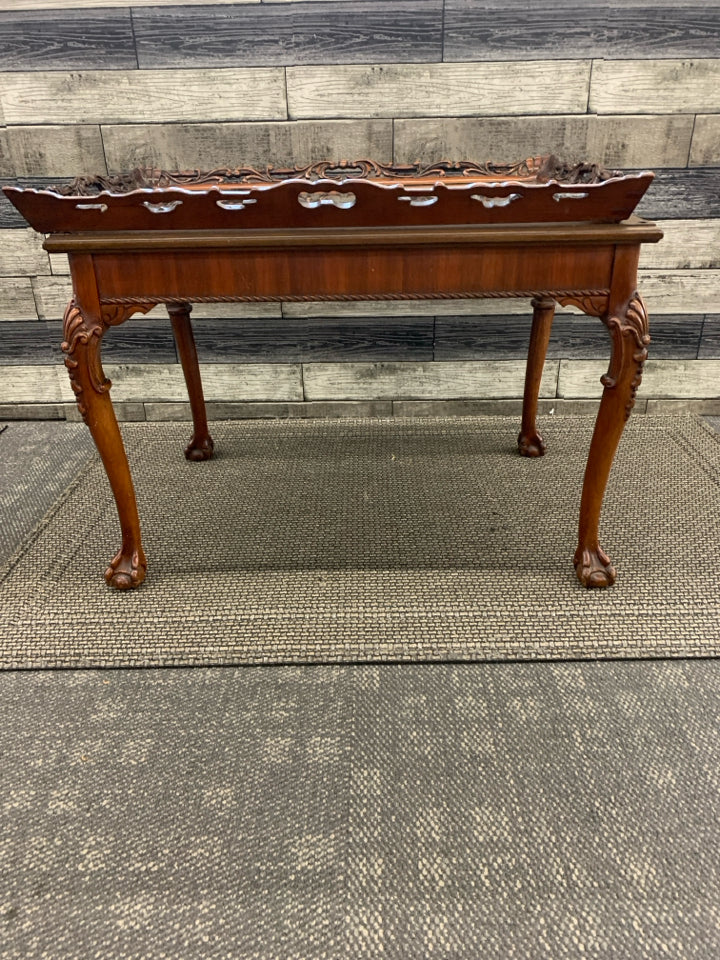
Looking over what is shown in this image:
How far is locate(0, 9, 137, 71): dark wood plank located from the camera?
5.48 feet

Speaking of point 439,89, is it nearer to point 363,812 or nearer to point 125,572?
point 125,572

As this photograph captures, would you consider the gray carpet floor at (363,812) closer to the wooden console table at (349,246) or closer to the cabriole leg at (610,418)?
the cabriole leg at (610,418)

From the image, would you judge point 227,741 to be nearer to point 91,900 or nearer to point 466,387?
point 91,900

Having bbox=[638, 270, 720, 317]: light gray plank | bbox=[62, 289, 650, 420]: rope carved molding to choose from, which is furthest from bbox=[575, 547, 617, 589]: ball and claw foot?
bbox=[638, 270, 720, 317]: light gray plank

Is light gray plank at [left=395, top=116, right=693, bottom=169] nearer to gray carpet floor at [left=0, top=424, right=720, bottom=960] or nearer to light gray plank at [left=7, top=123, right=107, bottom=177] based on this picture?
light gray plank at [left=7, top=123, right=107, bottom=177]

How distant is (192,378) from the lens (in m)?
1.70

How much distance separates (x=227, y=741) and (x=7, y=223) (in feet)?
5.37

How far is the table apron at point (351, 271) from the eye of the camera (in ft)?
3.43

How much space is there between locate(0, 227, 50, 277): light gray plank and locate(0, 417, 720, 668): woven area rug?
0.58m

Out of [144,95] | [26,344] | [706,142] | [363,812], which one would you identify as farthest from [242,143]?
[363,812]

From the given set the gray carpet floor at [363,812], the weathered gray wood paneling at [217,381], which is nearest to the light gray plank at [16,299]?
the weathered gray wood paneling at [217,381]

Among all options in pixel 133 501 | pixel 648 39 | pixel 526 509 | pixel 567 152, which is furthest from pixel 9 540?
pixel 648 39

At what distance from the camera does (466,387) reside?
2002mm

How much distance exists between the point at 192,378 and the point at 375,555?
723 mm
